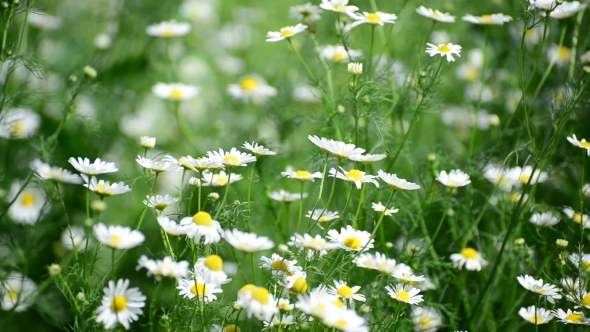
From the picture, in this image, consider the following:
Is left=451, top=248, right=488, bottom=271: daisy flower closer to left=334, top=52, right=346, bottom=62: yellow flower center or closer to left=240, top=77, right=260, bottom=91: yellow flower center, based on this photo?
left=334, top=52, right=346, bottom=62: yellow flower center

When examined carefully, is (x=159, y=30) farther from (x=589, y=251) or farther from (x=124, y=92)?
(x=589, y=251)

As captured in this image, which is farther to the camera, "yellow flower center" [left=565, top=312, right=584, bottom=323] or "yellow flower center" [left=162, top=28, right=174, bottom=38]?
"yellow flower center" [left=162, top=28, right=174, bottom=38]

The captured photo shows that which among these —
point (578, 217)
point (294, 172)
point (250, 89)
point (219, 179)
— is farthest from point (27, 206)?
point (578, 217)

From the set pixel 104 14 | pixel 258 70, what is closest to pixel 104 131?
pixel 104 14

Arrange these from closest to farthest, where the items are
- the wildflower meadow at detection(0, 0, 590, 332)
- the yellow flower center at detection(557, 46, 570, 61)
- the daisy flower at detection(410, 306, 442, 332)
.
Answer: the wildflower meadow at detection(0, 0, 590, 332) → the daisy flower at detection(410, 306, 442, 332) → the yellow flower center at detection(557, 46, 570, 61)

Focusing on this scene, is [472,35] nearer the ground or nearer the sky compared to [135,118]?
nearer the sky

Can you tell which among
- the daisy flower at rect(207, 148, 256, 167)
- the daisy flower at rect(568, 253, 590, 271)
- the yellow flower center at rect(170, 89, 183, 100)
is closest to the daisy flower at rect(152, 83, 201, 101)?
the yellow flower center at rect(170, 89, 183, 100)

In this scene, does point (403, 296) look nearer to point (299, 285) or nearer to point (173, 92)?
point (299, 285)
